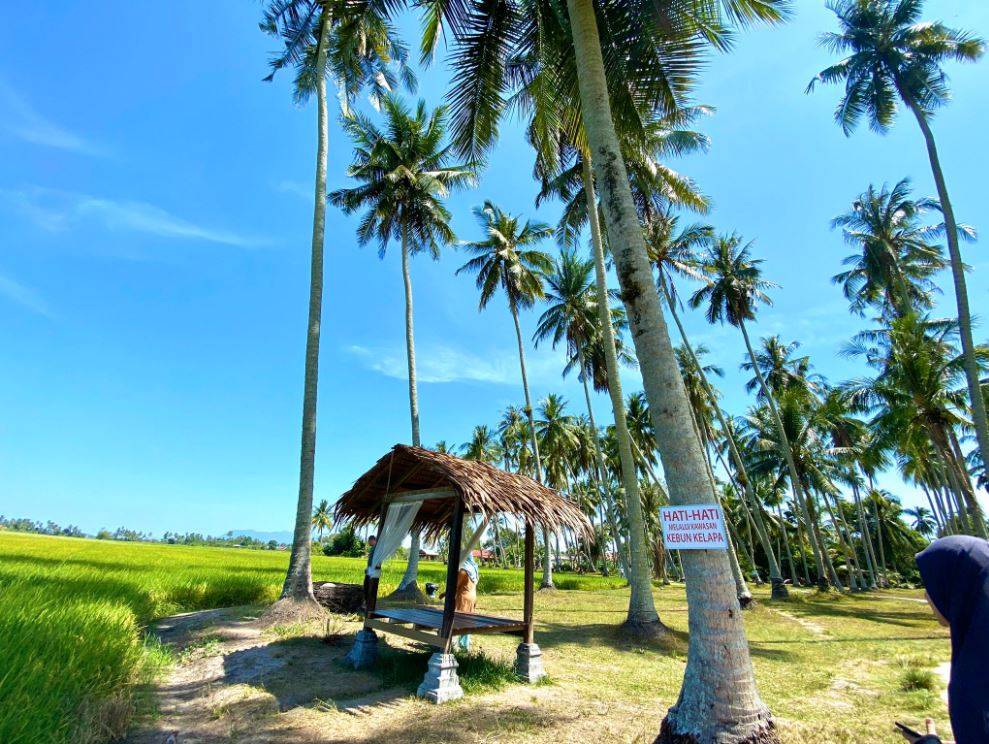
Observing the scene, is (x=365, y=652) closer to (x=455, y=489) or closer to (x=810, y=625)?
(x=455, y=489)

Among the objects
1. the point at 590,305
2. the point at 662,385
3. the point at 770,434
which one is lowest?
the point at 662,385

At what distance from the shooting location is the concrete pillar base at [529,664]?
666cm

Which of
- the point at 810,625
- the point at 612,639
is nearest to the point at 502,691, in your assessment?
the point at 612,639

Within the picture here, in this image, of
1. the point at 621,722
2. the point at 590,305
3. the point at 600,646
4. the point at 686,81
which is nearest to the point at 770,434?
the point at 590,305

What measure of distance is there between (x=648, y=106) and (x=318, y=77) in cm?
1060

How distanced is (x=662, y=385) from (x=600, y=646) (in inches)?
308

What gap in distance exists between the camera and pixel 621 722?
522 centimetres

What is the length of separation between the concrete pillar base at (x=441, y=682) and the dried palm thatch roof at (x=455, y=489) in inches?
71.8

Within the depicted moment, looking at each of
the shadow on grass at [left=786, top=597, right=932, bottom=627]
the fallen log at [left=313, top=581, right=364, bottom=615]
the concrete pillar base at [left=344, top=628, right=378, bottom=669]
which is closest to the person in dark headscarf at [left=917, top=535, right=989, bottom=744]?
the concrete pillar base at [left=344, top=628, right=378, bottom=669]

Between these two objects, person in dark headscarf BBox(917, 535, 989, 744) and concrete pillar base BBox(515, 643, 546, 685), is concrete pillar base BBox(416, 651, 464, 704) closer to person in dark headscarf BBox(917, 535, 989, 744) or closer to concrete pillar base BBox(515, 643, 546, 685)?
concrete pillar base BBox(515, 643, 546, 685)

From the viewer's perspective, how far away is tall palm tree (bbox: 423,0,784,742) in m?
3.83

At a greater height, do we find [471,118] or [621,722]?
[471,118]

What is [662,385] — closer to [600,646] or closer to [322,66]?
[600,646]

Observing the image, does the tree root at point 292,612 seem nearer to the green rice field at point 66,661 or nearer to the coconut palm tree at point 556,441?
the green rice field at point 66,661
